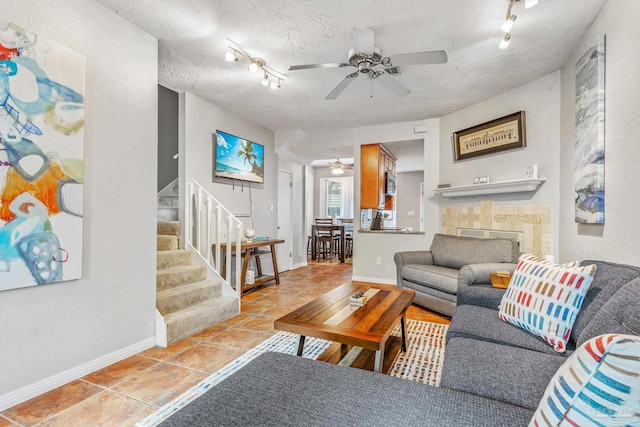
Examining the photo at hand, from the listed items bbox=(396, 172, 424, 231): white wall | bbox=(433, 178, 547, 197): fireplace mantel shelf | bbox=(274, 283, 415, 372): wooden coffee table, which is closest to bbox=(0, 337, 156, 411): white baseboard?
bbox=(274, 283, 415, 372): wooden coffee table

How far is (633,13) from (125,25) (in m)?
3.31

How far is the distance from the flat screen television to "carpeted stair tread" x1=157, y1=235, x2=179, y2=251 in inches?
41.6

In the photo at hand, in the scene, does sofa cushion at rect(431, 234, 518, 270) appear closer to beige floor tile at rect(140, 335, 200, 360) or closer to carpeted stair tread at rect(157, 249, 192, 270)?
beige floor tile at rect(140, 335, 200, 360)

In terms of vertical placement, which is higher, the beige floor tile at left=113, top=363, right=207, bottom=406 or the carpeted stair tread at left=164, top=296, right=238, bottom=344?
the carpeted stair tread at left=164, top=296, right=238, bottom=344

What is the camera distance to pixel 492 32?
246 cm

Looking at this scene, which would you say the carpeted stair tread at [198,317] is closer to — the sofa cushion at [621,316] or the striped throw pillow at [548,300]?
the striped throw pillow at [548,300]

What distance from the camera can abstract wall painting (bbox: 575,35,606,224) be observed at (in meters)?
2.13

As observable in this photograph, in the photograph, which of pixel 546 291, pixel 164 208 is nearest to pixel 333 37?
pixel 546 291

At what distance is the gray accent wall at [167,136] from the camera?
179 inches

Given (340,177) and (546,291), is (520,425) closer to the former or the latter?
(546,291)

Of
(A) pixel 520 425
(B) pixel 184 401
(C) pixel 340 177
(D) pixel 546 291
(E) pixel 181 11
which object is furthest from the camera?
(C) pixel 340 177

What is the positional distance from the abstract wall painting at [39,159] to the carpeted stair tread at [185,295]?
2.98 feet

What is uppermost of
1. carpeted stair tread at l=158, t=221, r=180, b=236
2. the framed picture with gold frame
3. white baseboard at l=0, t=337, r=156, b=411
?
the framed picture with gold frame

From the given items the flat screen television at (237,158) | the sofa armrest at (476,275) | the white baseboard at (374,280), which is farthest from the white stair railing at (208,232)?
the sofa armrest at (476,275)
